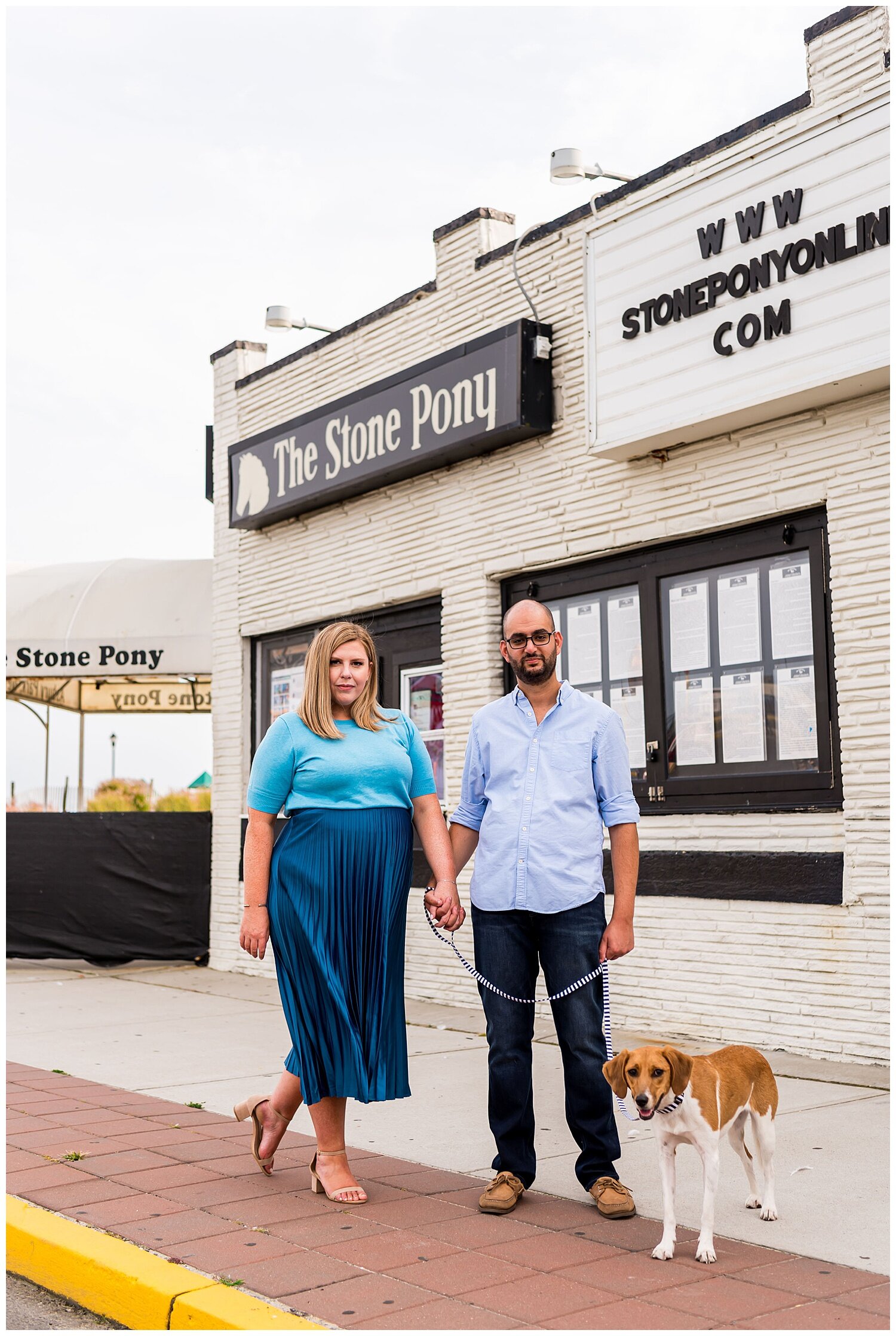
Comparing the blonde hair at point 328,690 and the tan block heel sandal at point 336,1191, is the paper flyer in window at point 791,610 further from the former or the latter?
the tan block heel sandal at point 336,1191

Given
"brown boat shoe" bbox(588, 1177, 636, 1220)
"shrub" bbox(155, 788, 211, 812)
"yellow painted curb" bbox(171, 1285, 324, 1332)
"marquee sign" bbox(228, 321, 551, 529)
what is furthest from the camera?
"shrub" bbox(155, 788, 211, 812)

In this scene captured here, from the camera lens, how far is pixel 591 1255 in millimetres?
3818

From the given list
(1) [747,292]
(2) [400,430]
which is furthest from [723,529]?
(2) [400,430]

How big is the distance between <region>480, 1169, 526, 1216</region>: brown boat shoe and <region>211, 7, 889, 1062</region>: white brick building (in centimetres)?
287

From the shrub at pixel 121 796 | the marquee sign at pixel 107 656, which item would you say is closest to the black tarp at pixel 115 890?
the marquee sign at pixel 107 656

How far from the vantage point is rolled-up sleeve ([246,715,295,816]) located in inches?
176

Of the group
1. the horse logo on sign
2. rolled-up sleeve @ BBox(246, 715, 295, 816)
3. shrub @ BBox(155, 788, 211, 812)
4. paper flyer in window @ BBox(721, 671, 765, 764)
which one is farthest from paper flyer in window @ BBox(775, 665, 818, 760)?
shrub @ BBox(155, 788, 211, 812)

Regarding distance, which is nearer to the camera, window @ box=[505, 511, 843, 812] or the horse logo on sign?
window @ box=[505, 511, 843, 812]

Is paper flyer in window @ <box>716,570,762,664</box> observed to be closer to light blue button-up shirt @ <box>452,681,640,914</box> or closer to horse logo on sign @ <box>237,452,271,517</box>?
light blue button-up shirt @ <box>452,681,640,914</box>

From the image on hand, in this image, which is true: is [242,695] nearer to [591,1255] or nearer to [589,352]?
[589,352]

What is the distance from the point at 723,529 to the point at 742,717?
110cm

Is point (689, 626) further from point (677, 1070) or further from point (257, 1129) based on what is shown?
point (677, 1070)

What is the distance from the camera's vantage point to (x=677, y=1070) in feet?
12.3

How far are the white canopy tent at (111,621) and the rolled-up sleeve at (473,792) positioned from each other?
27.5 feet
